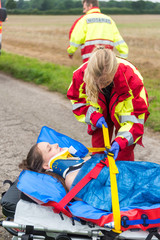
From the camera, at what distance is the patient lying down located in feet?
9.14

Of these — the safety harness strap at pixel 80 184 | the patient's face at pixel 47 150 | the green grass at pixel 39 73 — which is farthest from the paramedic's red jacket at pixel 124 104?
the green grass at pixel 39 73

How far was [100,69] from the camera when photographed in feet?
9.51

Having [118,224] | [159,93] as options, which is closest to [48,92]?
[159,93]

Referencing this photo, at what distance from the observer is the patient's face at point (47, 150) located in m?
3.46

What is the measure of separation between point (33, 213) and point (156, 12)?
52.2 meters

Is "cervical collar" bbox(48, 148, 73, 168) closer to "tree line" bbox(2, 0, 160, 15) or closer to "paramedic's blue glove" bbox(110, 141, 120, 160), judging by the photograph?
"paramedic's blue glove" bbox(110, 141, 120, 160)

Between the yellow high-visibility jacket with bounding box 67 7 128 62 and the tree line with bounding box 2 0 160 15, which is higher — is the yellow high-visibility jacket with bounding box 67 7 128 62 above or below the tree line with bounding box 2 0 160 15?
below

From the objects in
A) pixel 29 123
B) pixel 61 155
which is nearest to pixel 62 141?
pixel 61 155

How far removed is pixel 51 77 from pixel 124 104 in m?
5.16

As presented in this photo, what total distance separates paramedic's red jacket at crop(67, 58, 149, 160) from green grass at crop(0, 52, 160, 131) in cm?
211

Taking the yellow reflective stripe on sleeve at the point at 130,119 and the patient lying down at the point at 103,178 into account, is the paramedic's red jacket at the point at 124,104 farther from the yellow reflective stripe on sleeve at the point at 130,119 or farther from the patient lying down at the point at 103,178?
the patient lying down at the point at 103,178

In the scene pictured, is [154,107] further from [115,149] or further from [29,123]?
[115,149]

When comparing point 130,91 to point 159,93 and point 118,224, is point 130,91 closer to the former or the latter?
point 118,224

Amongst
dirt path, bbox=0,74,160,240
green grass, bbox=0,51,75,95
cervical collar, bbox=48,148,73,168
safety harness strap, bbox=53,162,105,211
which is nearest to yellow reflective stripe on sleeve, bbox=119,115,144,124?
safety harness strap, bbox=53,162,105,211
